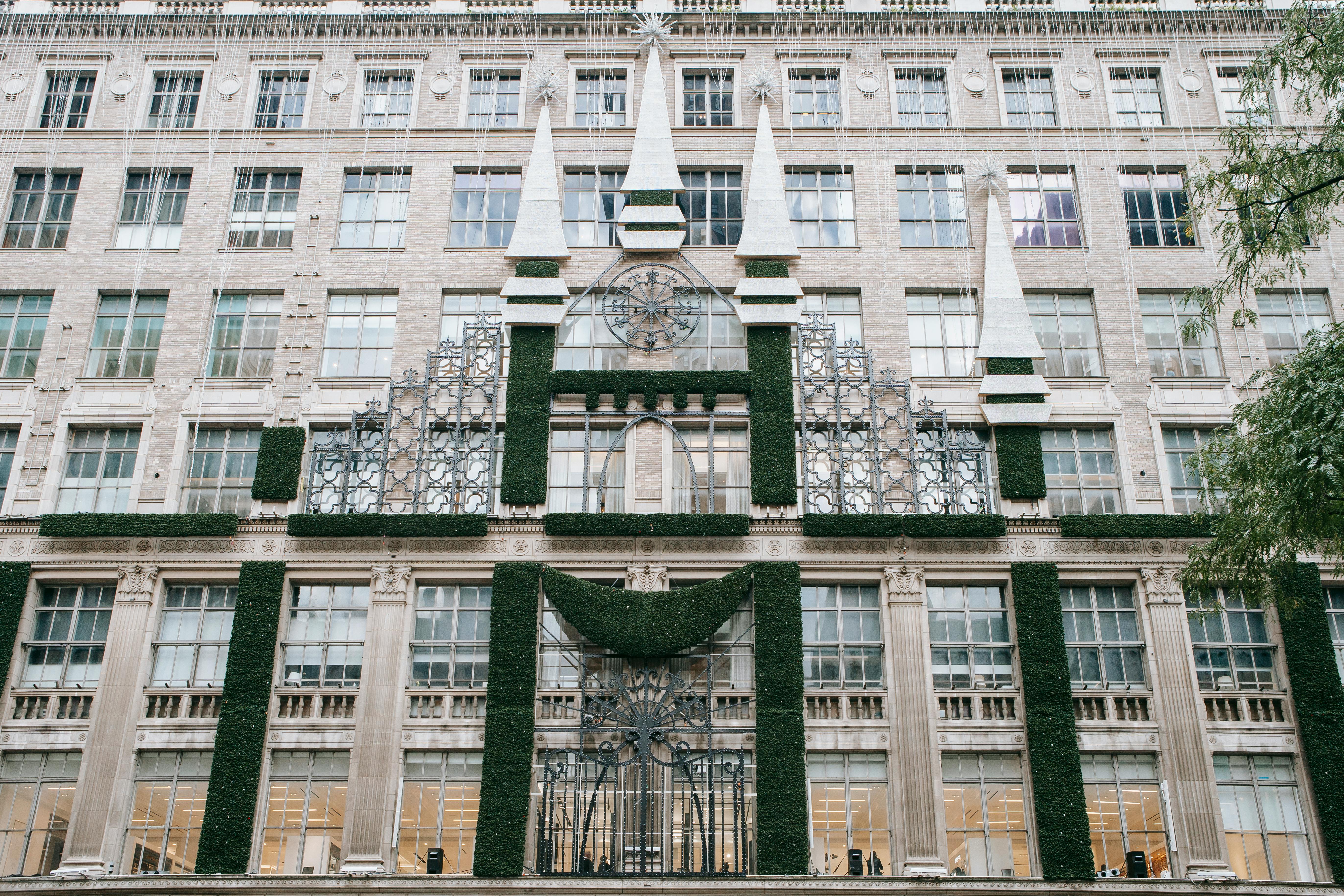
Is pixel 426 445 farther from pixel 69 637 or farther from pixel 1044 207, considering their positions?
pixel 1044 207

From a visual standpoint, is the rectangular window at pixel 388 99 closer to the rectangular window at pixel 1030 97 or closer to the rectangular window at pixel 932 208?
the rectangular window at pixel 932 208

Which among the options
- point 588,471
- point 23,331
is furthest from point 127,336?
point 588,471

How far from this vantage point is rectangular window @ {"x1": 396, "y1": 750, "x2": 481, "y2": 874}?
3002 centimetres

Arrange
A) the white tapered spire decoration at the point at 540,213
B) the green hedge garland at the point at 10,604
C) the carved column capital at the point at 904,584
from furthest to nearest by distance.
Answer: the white tapered spire decoration at the point at 540,213
the carved column capital at the point at 904,584
the green hedge garland at the point at 10,604

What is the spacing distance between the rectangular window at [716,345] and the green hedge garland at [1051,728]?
1041 cm

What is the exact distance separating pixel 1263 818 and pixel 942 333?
16283 mm

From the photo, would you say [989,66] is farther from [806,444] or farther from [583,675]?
[583,675]

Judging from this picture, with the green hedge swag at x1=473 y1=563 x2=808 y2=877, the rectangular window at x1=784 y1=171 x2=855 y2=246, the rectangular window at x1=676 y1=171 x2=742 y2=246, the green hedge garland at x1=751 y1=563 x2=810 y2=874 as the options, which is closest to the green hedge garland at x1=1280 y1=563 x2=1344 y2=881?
the green hedge garland at x1=751 y1=563 x2=810 y2=874

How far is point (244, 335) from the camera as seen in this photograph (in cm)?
3575

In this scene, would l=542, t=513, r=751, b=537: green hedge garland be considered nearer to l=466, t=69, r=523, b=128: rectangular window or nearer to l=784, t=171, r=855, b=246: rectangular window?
l=784, t=171, r=855, b=246: rectangular window

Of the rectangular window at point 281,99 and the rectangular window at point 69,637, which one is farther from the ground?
the rectangular window at point 281,99

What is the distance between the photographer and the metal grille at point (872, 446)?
109 ft

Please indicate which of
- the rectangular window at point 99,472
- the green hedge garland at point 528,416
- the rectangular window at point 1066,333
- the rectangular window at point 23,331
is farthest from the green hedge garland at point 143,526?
the rectangular window at point 1066,333

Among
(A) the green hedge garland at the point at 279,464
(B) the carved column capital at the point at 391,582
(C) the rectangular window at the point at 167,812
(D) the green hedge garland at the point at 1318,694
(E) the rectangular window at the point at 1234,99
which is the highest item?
(E) the rectangular window at the point at 1234,99
